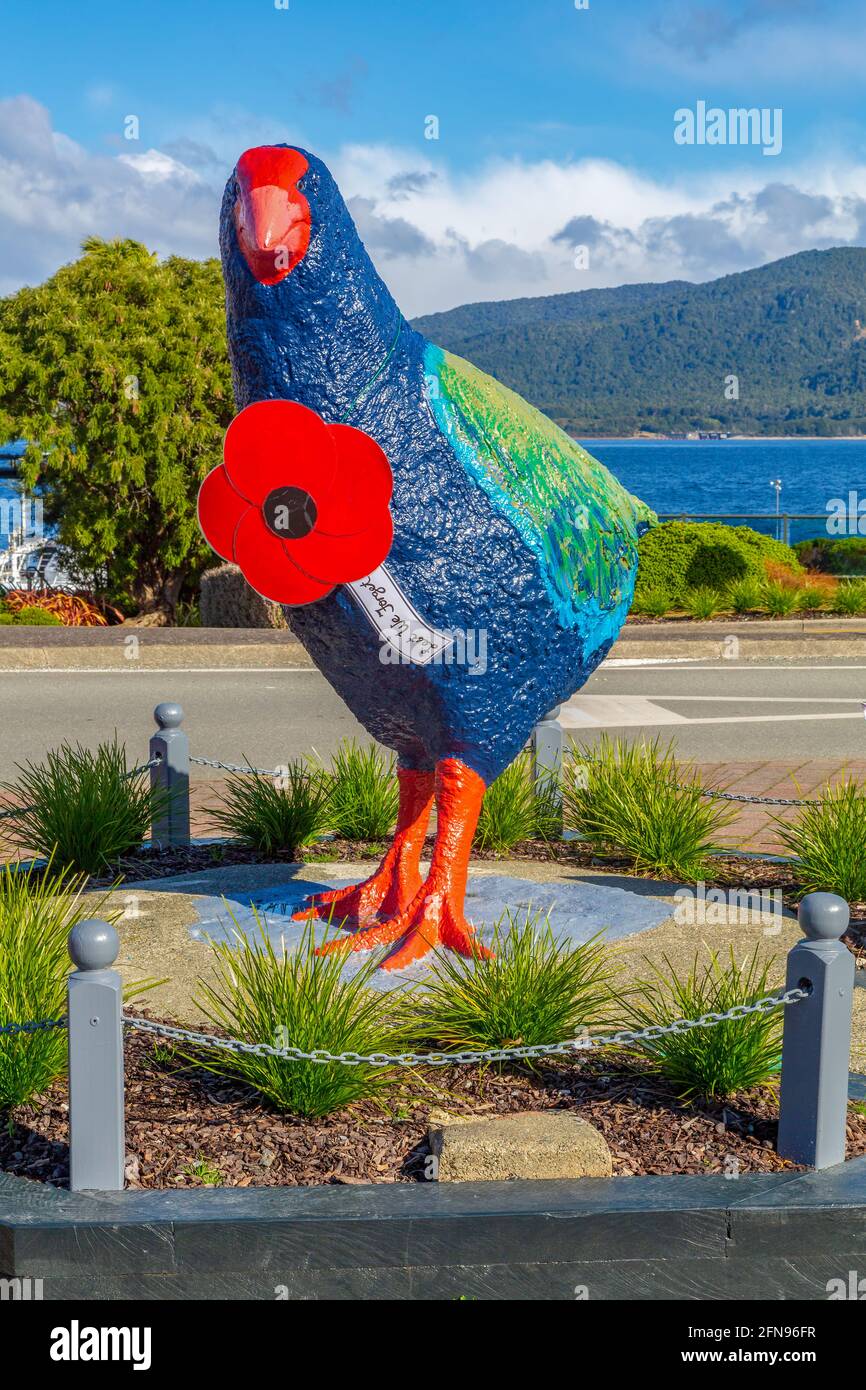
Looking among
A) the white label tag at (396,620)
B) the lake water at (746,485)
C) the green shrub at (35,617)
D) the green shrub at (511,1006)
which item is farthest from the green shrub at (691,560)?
the lake water at (746,485)

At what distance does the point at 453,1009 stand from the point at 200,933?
1.30 m

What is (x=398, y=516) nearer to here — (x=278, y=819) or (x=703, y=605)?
(x=278, y=819)

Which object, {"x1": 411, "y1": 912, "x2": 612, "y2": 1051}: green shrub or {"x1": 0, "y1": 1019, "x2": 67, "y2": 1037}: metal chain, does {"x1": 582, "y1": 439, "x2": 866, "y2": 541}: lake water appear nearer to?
{"x1": 411, "y1": 912, "x2": 612, "y2": 1051}: green shrub

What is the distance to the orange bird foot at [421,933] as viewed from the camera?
173 inches

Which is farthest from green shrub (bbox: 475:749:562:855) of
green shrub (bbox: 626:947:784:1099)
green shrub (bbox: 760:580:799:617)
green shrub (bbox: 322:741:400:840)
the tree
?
green shrub (bbox: 760:580:799:617)

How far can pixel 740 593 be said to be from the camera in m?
15.2

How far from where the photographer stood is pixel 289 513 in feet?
13.2

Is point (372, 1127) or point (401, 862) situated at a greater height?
point (401, 862)

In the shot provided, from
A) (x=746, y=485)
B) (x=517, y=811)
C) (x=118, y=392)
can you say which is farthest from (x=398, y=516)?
(x=746, y=485)

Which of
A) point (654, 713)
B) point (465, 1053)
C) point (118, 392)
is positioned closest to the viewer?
point (465, 1053)

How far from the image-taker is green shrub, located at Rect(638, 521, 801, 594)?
1582cm

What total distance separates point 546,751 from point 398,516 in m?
2.50

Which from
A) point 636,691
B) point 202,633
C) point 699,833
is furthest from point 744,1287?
point 202,633

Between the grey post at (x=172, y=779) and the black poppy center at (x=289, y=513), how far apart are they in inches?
90.9
